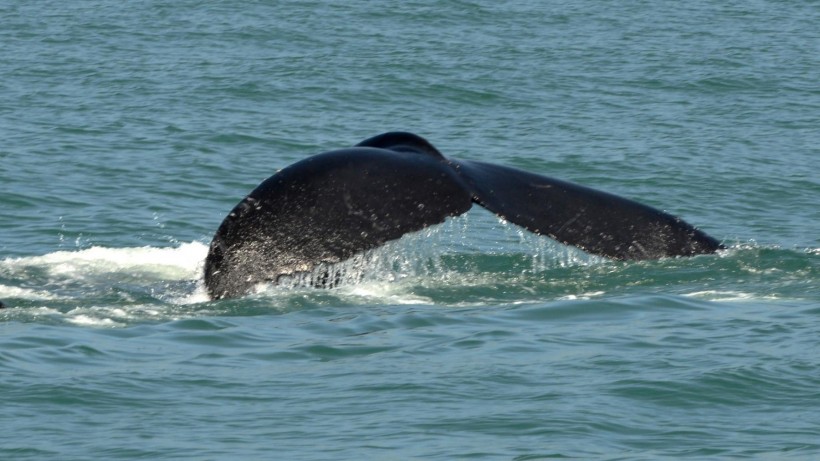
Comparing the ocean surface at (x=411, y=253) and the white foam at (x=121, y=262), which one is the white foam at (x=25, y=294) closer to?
the ocean surface at (x=411, y=253)

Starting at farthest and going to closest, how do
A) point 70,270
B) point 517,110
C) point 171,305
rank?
point 517,110, point 70,270, point 171,305

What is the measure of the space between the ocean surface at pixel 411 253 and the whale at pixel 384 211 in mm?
463

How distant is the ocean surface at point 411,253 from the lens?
23.0 ft

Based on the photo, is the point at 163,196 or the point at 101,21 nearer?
the point at 163,196

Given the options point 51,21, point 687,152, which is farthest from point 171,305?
point 51,21

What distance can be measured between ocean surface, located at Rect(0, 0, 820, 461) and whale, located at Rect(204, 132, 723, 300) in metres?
0.46

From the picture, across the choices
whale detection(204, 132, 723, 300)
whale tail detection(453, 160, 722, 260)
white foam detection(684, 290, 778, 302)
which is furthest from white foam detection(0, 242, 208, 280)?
white foam detection(684, 290, 778, 302)

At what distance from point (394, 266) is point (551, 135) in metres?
8.68

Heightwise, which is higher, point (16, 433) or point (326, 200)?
point (326, 200)

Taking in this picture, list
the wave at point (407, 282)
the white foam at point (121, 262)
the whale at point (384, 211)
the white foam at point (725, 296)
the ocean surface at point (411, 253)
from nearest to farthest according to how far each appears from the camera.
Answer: the ocean surface at point (411, 253), the whale at point (384, 211), the wave at point (407, 282), the white foam at point (725, 296), the white foam at point (121, 262)

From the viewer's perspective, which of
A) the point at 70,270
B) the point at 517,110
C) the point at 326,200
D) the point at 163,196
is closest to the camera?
the point at 326,200

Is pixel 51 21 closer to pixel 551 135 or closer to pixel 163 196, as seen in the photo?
pixel 551 135

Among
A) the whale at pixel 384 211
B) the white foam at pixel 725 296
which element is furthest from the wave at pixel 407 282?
the whale at pixel 384 211

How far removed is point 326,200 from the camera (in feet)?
26.7
